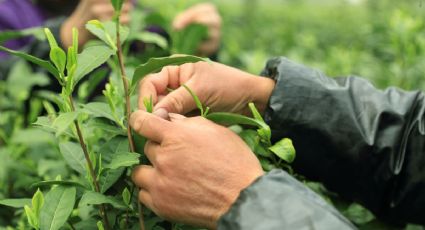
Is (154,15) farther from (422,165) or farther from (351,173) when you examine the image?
(422,165)

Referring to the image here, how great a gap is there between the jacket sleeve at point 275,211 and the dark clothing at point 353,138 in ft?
1.14

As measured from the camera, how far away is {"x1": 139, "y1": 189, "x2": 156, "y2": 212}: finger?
1.06 m

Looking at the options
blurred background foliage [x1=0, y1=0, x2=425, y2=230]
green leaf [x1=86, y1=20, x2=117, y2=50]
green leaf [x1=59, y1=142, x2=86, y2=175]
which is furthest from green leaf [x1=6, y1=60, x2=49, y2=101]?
green leaf [x1=86, y1=20, x2=117, y2=50]

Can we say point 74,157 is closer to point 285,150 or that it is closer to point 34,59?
point 34,59

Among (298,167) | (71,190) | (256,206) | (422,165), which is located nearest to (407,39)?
(422,165)

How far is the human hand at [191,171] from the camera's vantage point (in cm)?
103

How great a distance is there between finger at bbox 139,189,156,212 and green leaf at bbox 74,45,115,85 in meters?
0.26

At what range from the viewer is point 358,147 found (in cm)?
140

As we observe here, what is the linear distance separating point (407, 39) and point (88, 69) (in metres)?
1.80

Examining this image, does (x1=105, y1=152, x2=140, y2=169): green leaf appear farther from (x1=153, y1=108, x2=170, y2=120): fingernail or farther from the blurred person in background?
the blurred person in background

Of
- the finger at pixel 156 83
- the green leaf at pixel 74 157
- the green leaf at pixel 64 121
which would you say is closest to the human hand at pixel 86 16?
the finger at pixel 156 83

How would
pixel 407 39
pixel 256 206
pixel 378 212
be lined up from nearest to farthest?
1. pixel 256 206
2. pixel 378 212
3. pixel 407 39

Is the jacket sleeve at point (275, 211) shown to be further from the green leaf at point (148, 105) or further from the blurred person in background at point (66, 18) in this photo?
the blurred person in background at point (66, 18)

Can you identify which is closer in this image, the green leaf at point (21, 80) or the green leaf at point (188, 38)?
the green leaf at point (188, 38)
